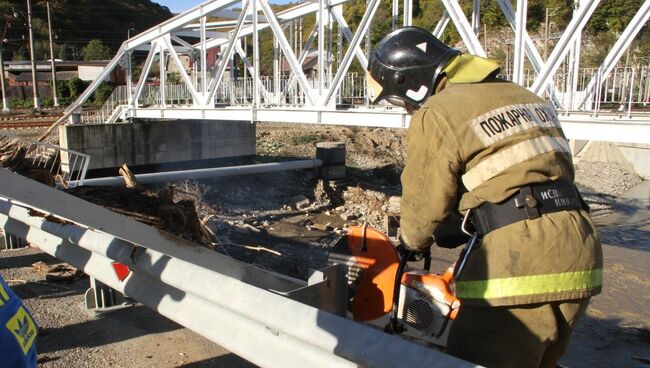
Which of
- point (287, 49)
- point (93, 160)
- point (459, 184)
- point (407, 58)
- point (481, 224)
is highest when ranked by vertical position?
point (287, 49)

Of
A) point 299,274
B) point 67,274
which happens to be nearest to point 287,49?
point 299,274

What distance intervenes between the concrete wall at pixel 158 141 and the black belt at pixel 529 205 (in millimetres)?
18852

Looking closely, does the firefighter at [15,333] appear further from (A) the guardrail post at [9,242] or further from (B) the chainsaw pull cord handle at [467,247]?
(A) the guardrail post at [9,242]

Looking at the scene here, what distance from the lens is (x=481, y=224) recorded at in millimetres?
1907

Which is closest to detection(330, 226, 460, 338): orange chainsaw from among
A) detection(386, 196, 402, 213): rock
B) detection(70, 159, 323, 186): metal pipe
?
detection(70, 159, 323, 186): metal pipe

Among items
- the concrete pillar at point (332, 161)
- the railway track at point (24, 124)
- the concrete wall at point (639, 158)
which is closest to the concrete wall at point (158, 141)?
the concrete pillar at point (332, 161)

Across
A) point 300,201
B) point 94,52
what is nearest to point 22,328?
point 300,201

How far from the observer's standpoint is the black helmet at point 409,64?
2.20m

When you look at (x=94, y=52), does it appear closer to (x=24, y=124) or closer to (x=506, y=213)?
(x=24, y=124)

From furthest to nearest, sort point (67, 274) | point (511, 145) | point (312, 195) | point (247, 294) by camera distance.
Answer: point (312, 195) → point (67, 274) → point (247, 294) → point (511, 145)

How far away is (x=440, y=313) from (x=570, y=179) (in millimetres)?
861

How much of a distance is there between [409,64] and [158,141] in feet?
64.4

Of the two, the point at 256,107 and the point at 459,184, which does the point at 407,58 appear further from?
the point at 256,107

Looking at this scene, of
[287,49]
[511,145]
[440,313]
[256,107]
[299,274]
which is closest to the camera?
[511,145]
